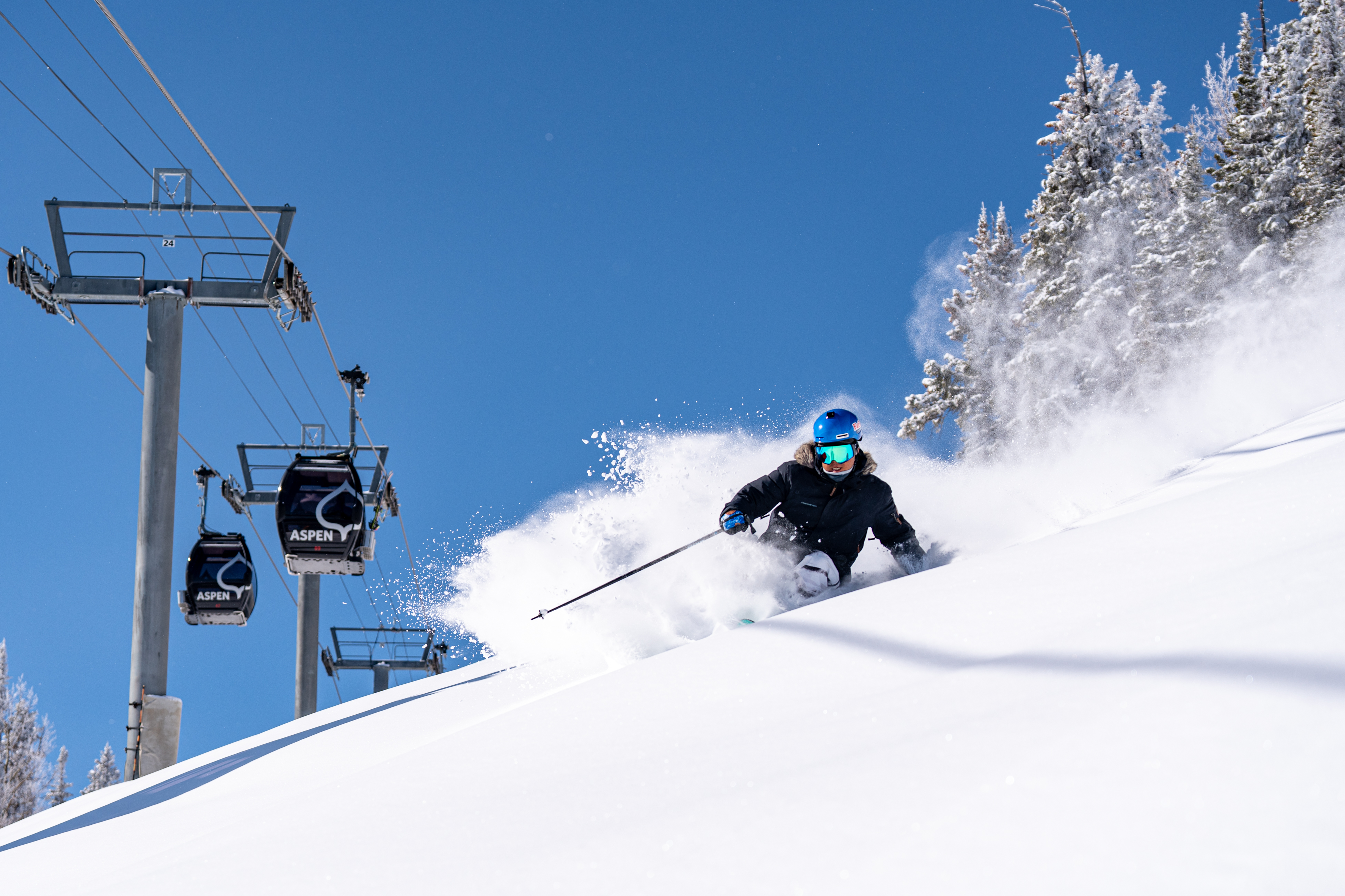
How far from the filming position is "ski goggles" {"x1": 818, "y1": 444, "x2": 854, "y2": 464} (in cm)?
584

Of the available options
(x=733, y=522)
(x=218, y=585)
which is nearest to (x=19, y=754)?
(x=218, y=585)

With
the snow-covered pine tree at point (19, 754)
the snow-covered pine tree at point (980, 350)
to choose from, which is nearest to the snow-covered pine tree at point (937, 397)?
the snow-covered pine tree at point (980, 350)

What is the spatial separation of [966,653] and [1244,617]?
0.64 m

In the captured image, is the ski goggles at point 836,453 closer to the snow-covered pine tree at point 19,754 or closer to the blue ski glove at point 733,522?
the blue ski glove at point 733,522

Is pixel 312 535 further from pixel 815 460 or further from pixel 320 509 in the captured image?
pixel 815 460

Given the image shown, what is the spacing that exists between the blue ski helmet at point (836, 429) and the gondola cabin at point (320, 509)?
7.93 meters

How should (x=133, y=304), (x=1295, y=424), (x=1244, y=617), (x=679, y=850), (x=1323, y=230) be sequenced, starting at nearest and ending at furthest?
1. (x=679, y=850)
2. (x=1244, y=617)
3. (x=1295, y=424)
4. (x=133, y=304)
5. (x=1323, y=230)

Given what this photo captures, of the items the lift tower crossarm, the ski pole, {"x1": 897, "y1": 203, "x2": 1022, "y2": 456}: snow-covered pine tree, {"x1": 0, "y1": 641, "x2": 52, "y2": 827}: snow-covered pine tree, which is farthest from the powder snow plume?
{"x1": 0, "y1": 641, "x2": 52, "y2": 827}: snow-covered pine tree

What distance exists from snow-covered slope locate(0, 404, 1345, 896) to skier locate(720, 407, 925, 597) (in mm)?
2596

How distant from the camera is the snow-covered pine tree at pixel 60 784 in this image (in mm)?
33531

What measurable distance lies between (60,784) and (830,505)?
42.1 metres

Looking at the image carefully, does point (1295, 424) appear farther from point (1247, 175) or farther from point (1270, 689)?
point (1247, 175)

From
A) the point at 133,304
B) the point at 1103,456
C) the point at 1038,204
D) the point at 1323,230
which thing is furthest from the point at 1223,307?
the point at 133,304

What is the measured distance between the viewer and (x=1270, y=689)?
129 centimetres
